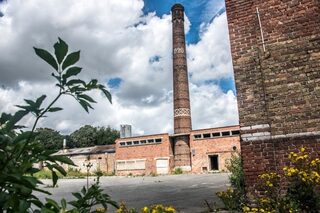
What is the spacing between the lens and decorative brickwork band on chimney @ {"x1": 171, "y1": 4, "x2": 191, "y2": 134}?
36.1m

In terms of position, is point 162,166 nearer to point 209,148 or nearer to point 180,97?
point 209,148

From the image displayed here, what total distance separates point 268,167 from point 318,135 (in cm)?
104

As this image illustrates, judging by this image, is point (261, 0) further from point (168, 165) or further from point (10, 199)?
point (168, 165)

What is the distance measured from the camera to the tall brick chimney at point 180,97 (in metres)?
35.2

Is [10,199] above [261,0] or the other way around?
the other way around

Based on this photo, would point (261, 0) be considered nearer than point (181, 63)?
Yes

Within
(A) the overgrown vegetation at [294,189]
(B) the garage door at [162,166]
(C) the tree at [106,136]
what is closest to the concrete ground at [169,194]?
(A) the overgrown vegetation at [294,189]

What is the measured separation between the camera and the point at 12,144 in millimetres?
979

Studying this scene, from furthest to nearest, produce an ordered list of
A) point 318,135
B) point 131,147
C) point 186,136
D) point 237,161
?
point 131,147, point 186,136, point 237,161, point 318,135

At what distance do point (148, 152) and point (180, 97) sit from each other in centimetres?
792

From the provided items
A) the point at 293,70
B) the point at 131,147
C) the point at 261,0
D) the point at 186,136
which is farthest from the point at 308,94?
the point at 131,147

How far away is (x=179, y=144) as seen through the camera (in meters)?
35.5

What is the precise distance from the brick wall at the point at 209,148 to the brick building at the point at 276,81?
2661cm

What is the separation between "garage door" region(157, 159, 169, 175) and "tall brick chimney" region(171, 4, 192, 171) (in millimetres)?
1140
